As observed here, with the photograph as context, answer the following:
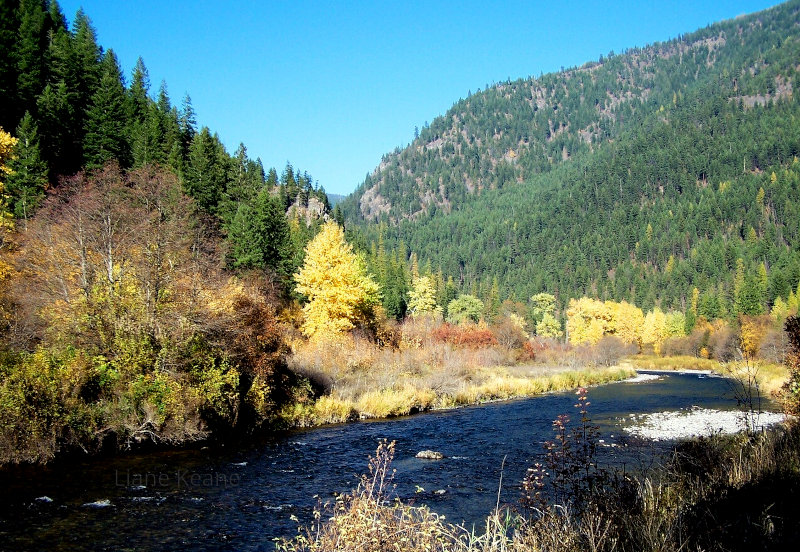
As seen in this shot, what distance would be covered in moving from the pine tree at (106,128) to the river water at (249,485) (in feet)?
137

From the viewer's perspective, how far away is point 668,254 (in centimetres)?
18700

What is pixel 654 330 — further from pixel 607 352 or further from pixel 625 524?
pixel 625 524

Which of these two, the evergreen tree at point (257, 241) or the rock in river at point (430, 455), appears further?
the evergreen tree at point (257, 241)

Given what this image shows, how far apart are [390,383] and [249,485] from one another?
17.1m

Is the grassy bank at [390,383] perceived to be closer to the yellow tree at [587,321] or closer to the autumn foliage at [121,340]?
the autumn foliage at [121,340]

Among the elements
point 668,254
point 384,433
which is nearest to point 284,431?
point 384,433

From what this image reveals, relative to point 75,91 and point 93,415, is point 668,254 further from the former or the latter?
point 93,415

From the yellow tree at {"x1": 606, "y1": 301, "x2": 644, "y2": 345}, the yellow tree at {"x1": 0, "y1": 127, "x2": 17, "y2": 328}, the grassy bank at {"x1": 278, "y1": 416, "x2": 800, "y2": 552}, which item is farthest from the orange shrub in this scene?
the yellow tree at {"x1": 606, "y1": 301, "x2": 644, "y2": 345}

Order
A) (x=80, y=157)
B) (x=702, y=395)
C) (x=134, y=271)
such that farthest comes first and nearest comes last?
1. (x=80, y=157)
2. (x=702, y=395)
3. (x=134, y=271)

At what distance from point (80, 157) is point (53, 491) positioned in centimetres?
5194

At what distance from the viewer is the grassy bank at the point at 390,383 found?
85.0 feet

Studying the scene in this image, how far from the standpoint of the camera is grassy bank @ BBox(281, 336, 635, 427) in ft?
85.0

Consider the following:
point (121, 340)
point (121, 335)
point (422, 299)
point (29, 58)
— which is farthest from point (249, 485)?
point (422, 299)

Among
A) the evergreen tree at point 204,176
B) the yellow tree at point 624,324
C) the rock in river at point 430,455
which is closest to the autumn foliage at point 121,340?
the rock in river at point 430,455
